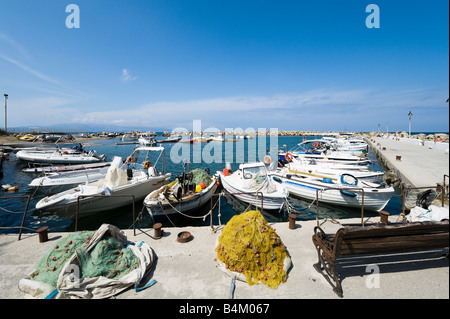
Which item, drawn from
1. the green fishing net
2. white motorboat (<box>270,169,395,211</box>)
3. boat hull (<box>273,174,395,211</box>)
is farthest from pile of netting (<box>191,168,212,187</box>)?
the green fishing net

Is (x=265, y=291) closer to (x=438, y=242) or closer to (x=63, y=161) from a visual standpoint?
(x=438, y=242)

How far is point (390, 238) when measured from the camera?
365 centimetres

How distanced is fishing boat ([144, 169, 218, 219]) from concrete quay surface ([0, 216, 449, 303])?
3.99 metres

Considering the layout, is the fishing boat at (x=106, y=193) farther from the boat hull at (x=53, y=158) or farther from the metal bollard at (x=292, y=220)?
the boat hull at (x=53, y=158)

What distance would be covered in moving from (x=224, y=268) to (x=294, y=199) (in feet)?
36.7

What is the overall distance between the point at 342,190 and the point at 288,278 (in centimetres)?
953

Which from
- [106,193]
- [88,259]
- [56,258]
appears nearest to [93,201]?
[106,193]

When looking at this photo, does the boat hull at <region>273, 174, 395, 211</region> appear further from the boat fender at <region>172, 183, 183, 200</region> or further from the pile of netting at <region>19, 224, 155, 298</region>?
the pile of netting at <region>19, 224, 155, 298</region>

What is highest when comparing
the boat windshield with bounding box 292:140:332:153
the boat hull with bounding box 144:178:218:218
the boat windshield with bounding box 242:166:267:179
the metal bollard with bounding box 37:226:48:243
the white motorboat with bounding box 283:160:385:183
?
the boat windshield with bounding box 292:140:332:153

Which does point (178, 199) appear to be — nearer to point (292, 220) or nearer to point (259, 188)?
point (259, 188)

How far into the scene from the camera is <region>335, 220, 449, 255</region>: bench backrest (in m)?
3.59

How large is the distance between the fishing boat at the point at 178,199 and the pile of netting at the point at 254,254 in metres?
4.53

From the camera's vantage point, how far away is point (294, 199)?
46.9 ft
